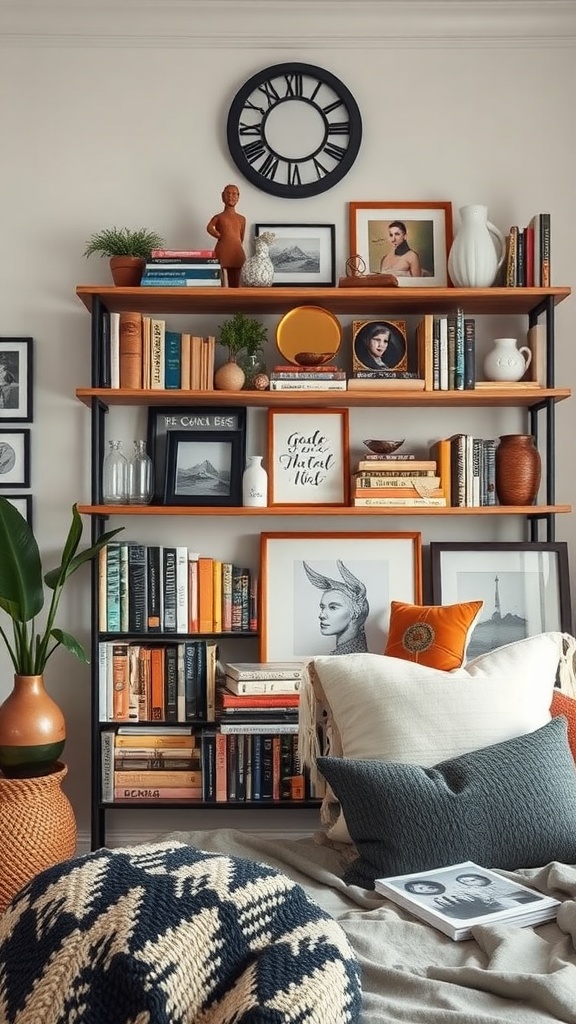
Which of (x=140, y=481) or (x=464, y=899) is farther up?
(x=140, y=481)

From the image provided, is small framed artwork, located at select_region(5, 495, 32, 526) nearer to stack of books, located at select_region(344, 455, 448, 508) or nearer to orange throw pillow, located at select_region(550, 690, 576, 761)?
stack of books, located at select_region(344, 455, 448, 508)

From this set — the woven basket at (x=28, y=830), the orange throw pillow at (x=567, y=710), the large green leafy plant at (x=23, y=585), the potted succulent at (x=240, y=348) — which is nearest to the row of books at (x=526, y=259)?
the potted succulent at (x=240, y=348)

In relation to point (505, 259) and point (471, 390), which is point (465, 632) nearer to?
point (471, 390)

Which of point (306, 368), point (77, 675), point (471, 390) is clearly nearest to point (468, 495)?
point (471, 390)

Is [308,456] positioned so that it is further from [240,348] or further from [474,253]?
[474,253]

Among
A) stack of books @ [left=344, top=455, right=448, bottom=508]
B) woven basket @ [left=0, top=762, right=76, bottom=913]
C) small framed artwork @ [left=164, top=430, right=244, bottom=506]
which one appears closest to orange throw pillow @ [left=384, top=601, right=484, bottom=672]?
stack of books @ [left=344, top=455, right=448, bottom=508]

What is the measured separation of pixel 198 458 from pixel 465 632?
3.42 ft

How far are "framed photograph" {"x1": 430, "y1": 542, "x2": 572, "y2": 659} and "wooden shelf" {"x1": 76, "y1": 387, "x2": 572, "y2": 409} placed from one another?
480 millimetres

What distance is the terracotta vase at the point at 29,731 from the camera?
2791 millimetres

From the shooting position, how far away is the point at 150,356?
122 inches

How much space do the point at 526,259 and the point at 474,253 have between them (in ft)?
0.56

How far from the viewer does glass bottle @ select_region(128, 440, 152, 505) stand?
10.3 ft

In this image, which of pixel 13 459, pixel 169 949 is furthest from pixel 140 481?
pixel 169 949

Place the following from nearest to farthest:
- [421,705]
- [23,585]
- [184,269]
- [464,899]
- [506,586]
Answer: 1. [464,899]
2. [421,705]
3. [23,585]
4. [184,269]
5. [506,586]
